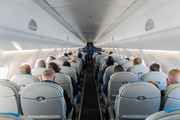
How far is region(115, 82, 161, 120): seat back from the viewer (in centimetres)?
204

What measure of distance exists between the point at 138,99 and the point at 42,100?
1.61 m

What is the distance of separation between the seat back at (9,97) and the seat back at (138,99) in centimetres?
176

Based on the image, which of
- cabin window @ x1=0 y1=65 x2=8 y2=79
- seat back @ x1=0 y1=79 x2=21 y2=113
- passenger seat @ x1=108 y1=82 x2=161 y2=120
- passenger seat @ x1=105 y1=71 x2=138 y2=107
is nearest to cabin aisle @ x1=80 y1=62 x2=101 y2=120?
passenger seat @ x1=105 y1=71 x2=138 y2=107

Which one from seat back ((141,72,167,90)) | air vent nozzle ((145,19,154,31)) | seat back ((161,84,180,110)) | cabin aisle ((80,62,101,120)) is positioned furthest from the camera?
cabin aisle ((80,62,101,120))

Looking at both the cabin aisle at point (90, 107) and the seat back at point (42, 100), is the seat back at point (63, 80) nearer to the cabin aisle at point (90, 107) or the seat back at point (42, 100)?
the seat back at point (42, 100)

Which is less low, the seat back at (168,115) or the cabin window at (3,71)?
the seat back at (168,115)

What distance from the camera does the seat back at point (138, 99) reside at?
2.04m

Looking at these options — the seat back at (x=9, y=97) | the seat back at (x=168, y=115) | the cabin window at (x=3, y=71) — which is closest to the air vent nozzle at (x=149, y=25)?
the seat back at (x=168, y=115)

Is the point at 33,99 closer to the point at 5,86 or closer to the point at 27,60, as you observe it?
the point at 5,86

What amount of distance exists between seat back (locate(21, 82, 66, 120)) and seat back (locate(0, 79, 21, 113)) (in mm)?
178

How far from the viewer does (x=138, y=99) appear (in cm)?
213

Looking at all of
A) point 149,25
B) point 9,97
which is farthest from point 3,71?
point 149,25

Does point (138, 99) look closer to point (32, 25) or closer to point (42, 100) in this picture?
point (42, 100)

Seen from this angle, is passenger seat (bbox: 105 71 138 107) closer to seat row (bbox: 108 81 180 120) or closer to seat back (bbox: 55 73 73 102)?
seat row (bbox: 108 81 180 120)
